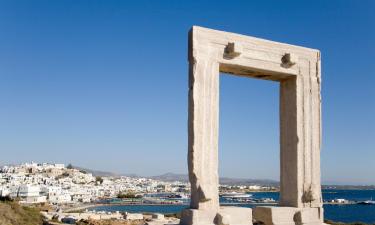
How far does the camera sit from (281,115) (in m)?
9.16

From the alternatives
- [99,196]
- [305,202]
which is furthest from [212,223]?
[99,196]

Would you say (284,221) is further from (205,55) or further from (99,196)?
(99,196)

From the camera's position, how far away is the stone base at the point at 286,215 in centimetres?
813

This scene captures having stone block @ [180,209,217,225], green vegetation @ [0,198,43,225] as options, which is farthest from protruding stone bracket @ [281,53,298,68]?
green vegetation @ [0,198,43,225]

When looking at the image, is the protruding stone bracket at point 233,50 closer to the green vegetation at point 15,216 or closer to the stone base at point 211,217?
the stone base at point 211,217

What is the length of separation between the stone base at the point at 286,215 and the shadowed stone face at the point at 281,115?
0.06 feet

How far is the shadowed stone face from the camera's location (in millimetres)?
7570

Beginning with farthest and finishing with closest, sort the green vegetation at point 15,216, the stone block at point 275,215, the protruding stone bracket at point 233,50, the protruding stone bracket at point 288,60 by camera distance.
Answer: the green vegetation at point 15,216
the protruding stone bracket at point 288,60
the stone block at point 275,215
the protruding stone bracket at point 233,50

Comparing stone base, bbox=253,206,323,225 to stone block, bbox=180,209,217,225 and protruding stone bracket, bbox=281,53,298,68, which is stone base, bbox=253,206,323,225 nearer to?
stone block, bbox=180,209,217,225

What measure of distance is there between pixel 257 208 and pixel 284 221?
54 centimetres

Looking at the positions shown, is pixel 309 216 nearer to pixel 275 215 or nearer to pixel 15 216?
pixel 275 215

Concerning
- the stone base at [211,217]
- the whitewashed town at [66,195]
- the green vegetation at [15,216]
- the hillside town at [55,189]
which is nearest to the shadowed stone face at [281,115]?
the stone base at [211,217]

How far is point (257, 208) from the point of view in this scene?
8500 mm

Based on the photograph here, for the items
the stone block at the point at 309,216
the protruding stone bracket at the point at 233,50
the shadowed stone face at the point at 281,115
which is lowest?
the stone block at the point at 309,216
